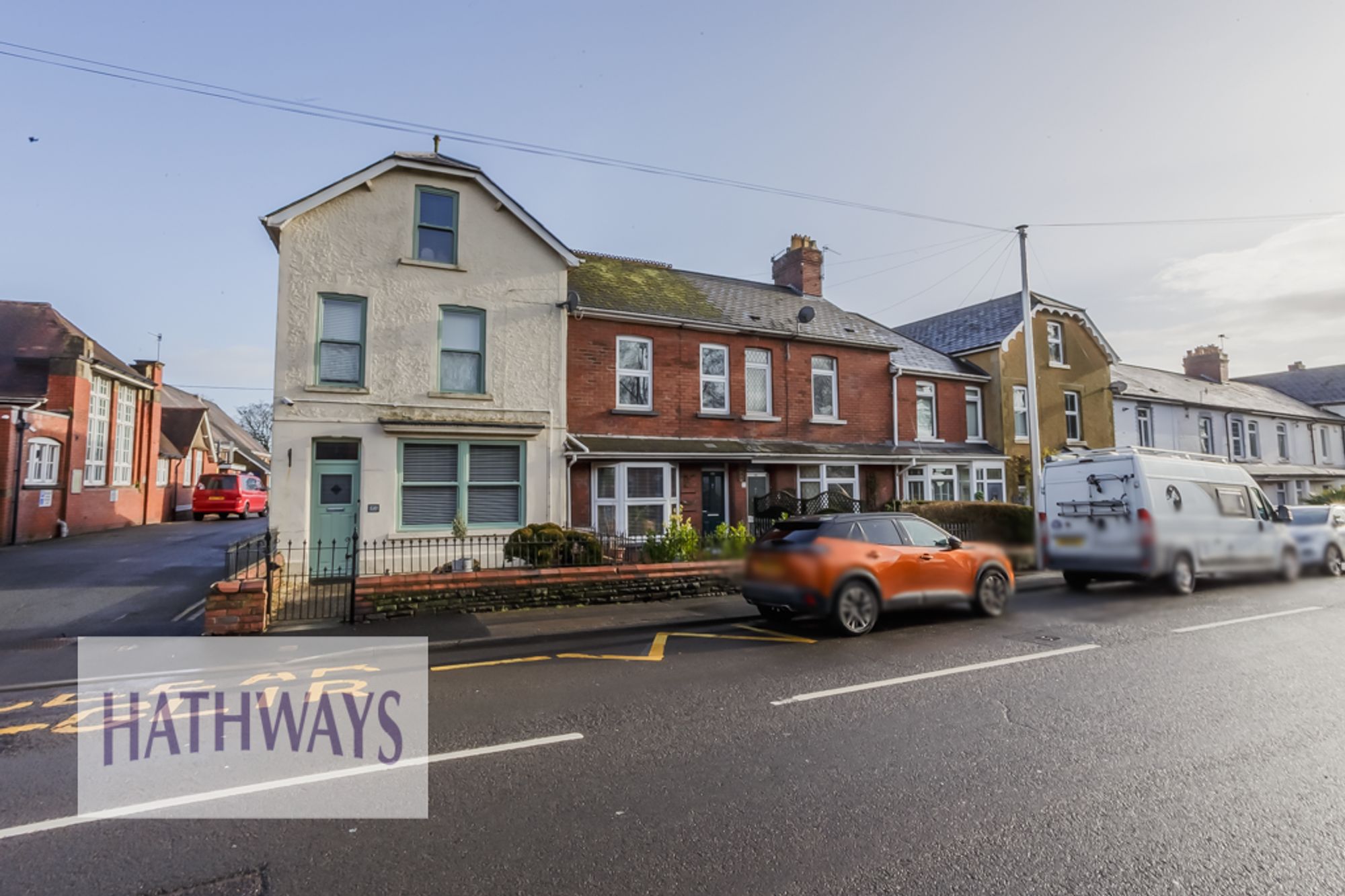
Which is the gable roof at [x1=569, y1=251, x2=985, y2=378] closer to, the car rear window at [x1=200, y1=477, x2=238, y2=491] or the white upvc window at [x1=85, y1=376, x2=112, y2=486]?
the white upvc window at [x1=85, y1=376, x2=112, y2=486]

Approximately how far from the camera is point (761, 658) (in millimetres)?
7461

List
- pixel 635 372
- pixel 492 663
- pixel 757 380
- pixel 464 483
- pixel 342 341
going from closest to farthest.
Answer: pixel 492 663, pixel 342 341, pixel 464 483, pixel 635 372, pixel 757 380

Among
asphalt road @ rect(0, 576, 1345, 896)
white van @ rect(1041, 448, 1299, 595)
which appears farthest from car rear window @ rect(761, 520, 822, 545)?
white van @ rect(1041, 448, 1299, 595)

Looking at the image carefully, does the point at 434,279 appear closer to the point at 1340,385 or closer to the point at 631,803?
the point at 631,803

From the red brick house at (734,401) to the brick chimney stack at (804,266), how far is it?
52 mm

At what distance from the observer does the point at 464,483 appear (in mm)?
14273

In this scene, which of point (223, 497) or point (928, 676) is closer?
point (928, 676)

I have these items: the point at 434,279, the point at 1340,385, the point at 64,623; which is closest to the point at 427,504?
the point at 434,279

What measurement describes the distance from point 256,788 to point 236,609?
5.46 m

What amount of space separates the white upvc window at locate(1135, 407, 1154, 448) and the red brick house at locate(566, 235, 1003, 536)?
34.3 ft

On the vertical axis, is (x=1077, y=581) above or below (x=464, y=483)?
below

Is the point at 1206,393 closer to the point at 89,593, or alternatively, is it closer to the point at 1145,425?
the point at 1145,425

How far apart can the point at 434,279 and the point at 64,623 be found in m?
8.75

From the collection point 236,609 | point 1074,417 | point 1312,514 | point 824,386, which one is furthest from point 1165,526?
point 1074,417
